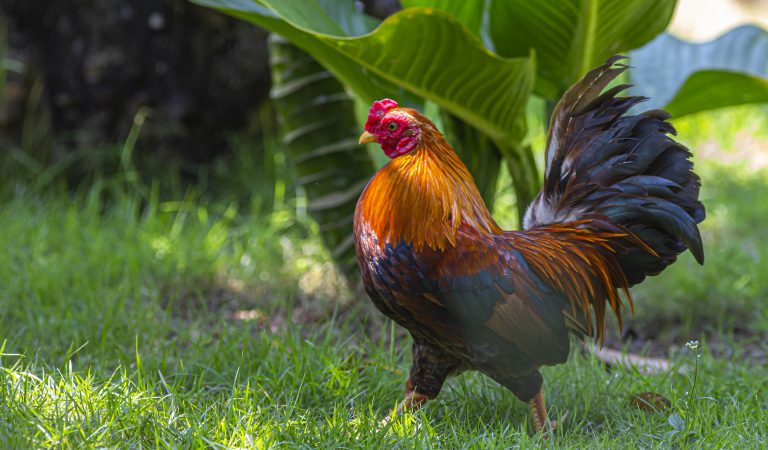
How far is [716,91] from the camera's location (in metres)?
3.77

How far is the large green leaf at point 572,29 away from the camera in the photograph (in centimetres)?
342

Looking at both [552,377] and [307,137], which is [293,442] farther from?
[307,137]

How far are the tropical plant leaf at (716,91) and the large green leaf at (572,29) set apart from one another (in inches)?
11.4

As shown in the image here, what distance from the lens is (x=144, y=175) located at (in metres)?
5.60

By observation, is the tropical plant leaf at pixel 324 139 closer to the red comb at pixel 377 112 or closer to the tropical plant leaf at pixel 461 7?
the tropical plant leaf at pixel 461 7

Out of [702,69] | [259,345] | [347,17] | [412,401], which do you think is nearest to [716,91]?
[702,69]

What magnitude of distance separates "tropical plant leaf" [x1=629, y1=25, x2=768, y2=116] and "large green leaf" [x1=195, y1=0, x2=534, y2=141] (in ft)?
2.51

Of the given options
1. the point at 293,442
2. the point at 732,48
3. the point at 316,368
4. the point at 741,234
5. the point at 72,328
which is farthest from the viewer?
the point at 741,234

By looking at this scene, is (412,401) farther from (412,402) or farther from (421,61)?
(421,61)

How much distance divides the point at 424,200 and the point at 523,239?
40cm

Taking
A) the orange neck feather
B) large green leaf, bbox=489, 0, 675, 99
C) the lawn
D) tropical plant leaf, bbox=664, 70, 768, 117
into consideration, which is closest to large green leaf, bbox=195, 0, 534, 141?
large green leaf, bbox=489, 0, 675, 99

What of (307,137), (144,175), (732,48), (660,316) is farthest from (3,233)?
(732,48)

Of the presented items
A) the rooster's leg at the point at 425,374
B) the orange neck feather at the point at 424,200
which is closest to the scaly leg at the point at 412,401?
the rooster's leg at the point at 425,374

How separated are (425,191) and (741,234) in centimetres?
348
